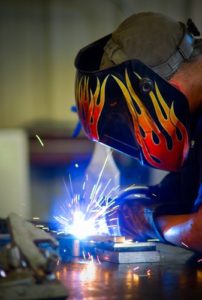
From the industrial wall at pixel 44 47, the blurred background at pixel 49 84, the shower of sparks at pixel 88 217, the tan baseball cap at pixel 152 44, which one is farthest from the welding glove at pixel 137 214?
the industrial wall at pixel 44 47

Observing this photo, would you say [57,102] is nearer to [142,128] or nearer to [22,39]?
[22,39]

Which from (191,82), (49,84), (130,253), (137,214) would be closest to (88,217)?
(137,214)

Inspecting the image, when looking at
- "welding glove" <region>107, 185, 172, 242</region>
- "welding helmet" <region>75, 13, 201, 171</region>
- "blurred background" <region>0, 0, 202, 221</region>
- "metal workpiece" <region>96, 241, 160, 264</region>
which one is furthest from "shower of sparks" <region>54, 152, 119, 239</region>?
"blurred background" <region>0, 0, 202, 221</region>

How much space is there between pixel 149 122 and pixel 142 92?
8 cm

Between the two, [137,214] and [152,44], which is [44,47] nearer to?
[137,214]

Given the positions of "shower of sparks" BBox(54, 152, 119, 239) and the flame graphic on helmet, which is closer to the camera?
the flame graphic on helmet

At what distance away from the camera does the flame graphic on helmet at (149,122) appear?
164cm

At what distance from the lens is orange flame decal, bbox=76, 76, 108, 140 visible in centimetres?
165

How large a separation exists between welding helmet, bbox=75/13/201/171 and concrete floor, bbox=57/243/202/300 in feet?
0.97

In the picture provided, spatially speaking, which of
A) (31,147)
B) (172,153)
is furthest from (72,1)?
(172,153)

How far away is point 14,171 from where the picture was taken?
3154 millimetres

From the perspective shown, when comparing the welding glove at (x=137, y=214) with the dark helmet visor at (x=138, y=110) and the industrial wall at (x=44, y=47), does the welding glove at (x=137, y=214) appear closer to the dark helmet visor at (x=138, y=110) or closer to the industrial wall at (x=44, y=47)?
the dark helmet visor at (x=138, y=110)

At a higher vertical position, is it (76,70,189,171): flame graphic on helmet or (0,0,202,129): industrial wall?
(0,0,202,129): industrial wall

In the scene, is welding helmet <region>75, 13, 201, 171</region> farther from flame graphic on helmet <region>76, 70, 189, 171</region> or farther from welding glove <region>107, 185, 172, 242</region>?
welding glove <region>107, 185, 172, 242</region>
